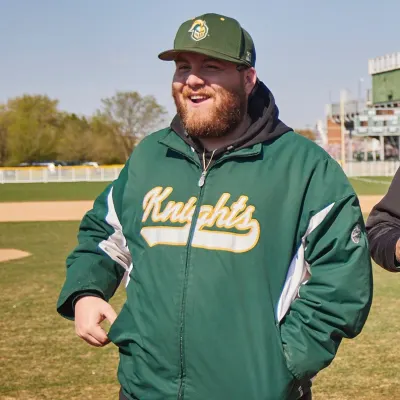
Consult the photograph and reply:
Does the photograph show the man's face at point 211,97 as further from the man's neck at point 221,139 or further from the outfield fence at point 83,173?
the outfield fence at point 83,173

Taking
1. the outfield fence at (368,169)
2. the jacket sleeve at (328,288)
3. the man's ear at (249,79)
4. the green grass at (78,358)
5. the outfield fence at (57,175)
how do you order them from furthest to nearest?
the outfield fence at (368,169) < the outfield fence at (57,175) < the green grass at (78,358) < the man's ear at (249,79) < the jacket sleeve at (328,288)

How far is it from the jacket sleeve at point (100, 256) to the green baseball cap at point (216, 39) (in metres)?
0.50

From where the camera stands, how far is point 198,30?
2.45 m

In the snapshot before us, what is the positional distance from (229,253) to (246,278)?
9 centimetres

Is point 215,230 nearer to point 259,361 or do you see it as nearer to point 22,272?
point 259,361

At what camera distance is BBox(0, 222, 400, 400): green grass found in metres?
5.20

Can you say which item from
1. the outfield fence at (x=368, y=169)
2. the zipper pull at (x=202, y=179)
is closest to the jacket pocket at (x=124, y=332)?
the zipper pull at (x=202, y=179)

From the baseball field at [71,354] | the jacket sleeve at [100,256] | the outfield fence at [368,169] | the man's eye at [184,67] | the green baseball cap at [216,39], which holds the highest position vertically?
the green baseball cap at [216,39]

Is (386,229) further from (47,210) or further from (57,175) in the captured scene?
(57,175)

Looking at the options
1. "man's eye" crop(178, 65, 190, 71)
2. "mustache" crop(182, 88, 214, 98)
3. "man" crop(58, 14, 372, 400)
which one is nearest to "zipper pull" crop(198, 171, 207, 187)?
"man" crop(58, 14, 372, 400)

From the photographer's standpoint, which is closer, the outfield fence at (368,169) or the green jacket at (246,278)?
the green jacket at (246,278)

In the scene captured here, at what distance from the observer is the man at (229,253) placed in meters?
2.31

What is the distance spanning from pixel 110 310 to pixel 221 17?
1022mm

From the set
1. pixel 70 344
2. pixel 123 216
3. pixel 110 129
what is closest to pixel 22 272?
pixel 70 344
